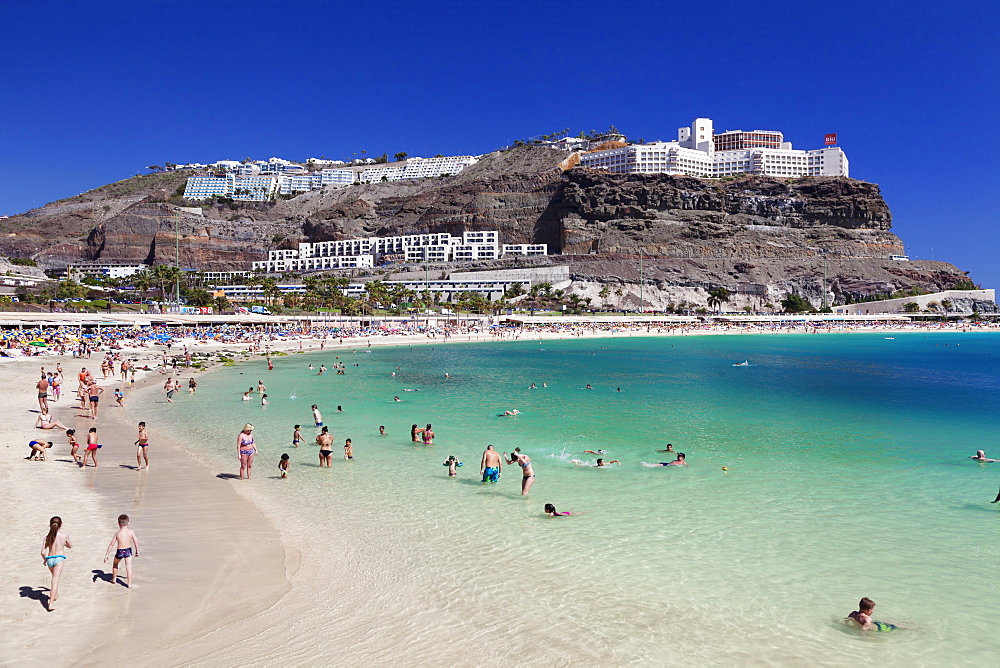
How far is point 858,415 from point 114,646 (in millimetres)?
26140

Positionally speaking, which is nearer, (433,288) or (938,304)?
(433,288)

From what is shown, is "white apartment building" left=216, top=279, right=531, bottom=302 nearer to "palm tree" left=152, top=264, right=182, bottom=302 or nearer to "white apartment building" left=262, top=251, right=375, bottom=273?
"palm tree" left=152, top=264, right=182, bottom=302

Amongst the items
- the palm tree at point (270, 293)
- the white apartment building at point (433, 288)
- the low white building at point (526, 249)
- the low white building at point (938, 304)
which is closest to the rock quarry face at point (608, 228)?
the low white building at point (526, 249)

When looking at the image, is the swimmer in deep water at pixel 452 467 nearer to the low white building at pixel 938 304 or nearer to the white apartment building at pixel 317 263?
the low white building at pixel 938 304

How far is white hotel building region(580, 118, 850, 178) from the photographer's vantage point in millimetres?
154875

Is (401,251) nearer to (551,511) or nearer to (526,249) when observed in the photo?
(526,249)

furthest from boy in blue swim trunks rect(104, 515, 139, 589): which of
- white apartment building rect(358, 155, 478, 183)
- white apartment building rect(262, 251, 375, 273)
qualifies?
white apartment building rect(358, 155, 478, 183)

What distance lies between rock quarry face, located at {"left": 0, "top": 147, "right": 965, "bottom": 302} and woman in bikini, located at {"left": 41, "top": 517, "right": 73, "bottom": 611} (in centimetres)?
11218

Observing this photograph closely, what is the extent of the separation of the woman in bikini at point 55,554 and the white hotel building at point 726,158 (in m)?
151

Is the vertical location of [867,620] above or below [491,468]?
below

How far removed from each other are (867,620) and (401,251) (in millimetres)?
136880

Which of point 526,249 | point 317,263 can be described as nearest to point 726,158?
point 526,249

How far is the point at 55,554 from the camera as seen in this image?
27.0 ft

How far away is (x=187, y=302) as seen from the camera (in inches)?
3743
